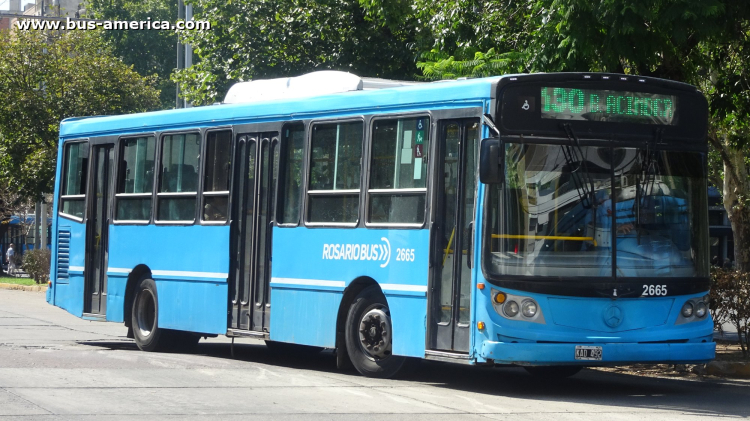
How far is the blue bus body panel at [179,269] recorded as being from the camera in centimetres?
1350

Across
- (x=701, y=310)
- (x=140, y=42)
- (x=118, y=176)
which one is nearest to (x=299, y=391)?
(x=701, y=310)

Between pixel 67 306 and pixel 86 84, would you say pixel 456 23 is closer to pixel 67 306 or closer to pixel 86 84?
pixel 67 306

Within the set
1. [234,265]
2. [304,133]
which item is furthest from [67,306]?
[304,133]

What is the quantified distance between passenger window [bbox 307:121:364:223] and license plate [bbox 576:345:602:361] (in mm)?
2786

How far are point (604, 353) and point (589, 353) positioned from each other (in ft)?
0.47

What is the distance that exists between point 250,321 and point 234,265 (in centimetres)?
72

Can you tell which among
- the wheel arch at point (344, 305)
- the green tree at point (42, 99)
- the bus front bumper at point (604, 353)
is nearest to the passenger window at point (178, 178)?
the wheel arch at point (344, 305)

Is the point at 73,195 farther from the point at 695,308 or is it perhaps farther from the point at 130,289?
the point at 695,308

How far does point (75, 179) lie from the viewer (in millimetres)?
16500

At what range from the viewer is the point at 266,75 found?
25203 millimetres

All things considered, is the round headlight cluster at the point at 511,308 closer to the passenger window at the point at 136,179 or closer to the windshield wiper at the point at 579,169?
the windshield wiper at the point at 579,169

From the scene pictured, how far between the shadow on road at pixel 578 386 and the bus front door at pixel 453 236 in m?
0.71

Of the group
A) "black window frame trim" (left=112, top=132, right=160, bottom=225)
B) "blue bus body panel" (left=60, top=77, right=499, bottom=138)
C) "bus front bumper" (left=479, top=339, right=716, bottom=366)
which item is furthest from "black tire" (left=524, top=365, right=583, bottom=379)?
"black window frame trim" (left=112, top=132, right=160, bottom=225)

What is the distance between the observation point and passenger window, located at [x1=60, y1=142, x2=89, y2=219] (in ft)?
53.3
